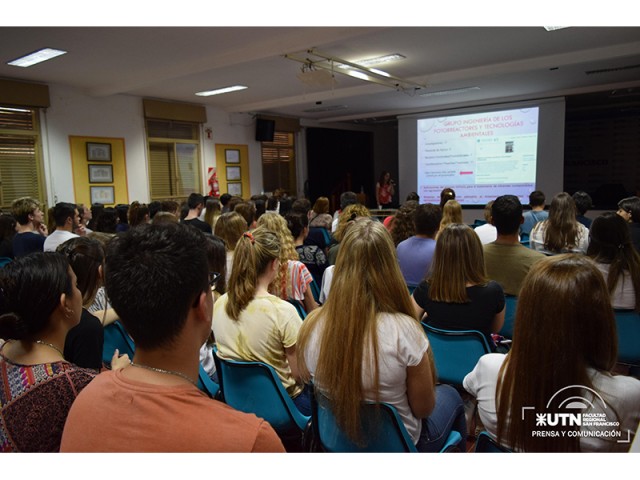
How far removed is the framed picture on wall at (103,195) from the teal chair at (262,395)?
633 cm

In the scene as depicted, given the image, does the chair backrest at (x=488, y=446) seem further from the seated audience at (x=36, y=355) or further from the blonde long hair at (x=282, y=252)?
the blonde long hair at (x=282, y=252)

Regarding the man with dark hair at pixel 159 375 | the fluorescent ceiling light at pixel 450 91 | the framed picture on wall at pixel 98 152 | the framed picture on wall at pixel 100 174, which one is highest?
the fluorescent ceiling light at pixel 450 91

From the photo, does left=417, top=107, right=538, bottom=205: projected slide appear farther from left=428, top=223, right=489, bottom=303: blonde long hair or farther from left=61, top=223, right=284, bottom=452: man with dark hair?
left=61, top=223, right=284, bottom=452: man with dark hair

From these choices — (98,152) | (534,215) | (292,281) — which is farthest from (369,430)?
(98,152)

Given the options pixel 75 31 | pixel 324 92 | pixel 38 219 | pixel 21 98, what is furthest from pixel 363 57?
pixel 21 98

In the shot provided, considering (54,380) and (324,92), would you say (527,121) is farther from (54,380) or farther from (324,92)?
(54,380)

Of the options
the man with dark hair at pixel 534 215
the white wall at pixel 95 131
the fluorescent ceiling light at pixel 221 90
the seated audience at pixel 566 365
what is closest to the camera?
the seated audience at pixel 566 365

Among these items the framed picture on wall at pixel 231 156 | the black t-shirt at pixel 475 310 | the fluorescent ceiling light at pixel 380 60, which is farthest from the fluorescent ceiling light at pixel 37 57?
the black t-shirt at pixel 475 310

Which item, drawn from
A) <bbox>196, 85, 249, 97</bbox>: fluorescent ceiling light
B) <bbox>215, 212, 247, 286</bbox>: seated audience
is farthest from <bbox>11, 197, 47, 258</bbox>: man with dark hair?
<bbox>196, 85, 249, 97</bbox>: fluorescent ceiling light

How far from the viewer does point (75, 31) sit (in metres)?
4.19

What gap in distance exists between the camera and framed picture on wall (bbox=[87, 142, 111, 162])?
22.9ft

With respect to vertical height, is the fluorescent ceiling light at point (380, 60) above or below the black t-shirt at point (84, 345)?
above

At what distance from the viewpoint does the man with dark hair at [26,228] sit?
11.6 feet

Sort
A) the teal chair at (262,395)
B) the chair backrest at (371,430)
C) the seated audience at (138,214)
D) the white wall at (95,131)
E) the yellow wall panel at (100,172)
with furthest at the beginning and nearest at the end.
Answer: the yellow wall panel at (100,172)
the white wall at (95,131)
the seated audience at (138,214)
the teal chair at (262,395)
the chair backrest at (371,430)
